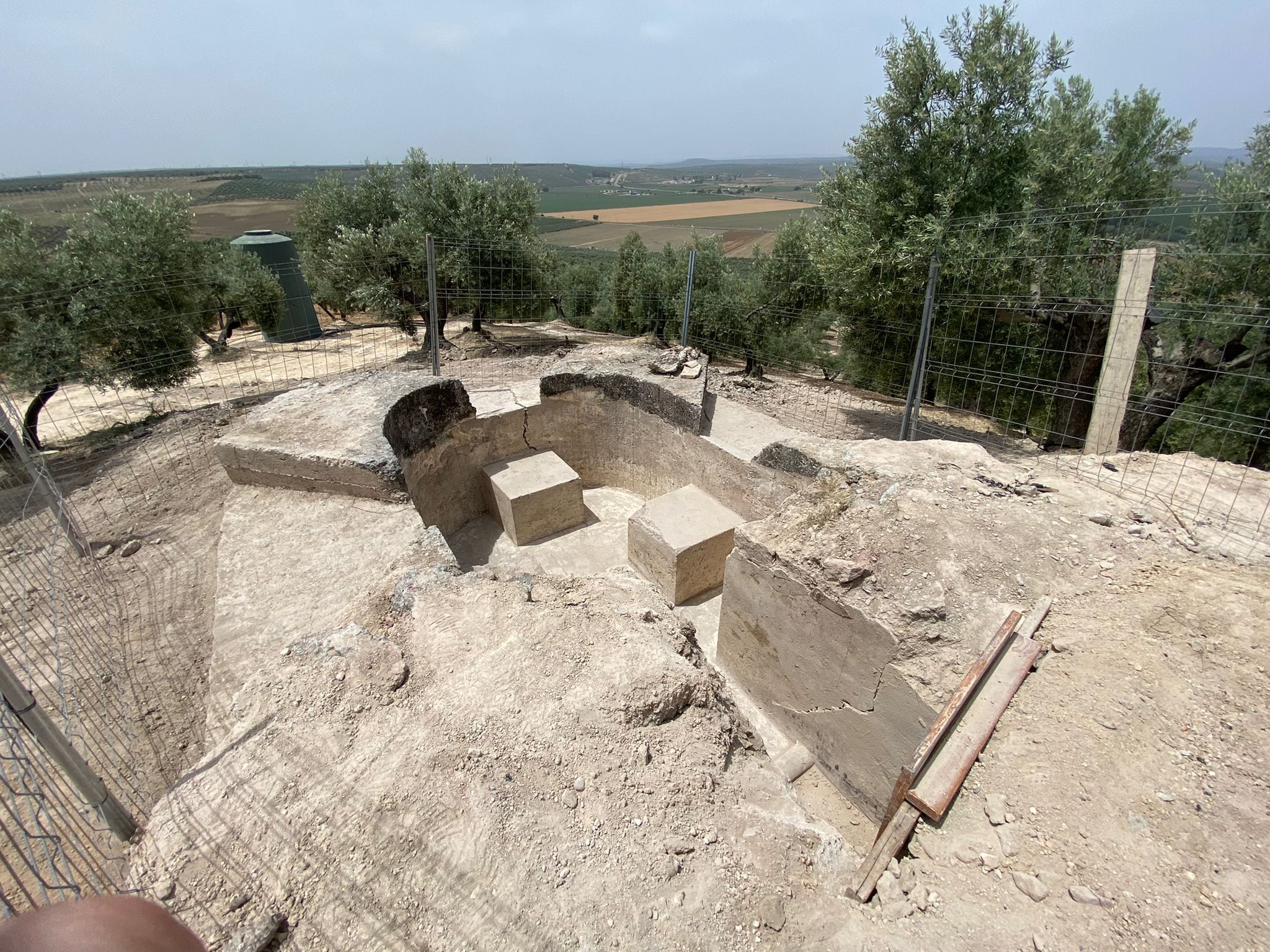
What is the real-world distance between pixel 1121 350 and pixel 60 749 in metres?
9.97

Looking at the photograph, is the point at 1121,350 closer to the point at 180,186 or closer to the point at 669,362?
the point at 669,362

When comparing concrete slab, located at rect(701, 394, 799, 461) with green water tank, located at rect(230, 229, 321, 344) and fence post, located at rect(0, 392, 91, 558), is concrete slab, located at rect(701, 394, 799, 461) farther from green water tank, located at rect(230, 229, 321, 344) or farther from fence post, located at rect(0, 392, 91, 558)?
green water tank, located at rect(230, 229, 321, 344)

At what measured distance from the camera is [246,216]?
21.6 meters

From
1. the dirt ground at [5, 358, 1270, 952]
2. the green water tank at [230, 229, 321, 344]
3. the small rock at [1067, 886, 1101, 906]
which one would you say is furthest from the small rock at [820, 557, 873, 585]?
the green water tank at [230, 229, 321, 344]

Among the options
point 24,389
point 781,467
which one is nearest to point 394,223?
point 24,389

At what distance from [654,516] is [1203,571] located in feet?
17.2

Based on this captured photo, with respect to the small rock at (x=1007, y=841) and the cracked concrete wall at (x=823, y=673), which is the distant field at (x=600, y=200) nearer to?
the cracked concrete wall at (x=823, y=673)

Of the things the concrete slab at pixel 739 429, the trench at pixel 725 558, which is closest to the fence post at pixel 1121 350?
the concrete slab at pixel 739 429

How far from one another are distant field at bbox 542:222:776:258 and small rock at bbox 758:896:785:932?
34042 mm

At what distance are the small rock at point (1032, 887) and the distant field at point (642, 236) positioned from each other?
111ft

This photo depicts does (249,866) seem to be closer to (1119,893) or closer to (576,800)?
(576,800)

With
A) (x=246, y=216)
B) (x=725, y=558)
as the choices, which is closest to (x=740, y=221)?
(x=246, y=216)

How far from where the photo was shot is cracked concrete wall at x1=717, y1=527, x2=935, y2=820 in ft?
14.8

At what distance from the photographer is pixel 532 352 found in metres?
14.1
